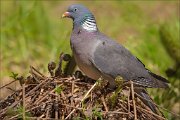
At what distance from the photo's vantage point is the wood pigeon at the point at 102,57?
4297 mm

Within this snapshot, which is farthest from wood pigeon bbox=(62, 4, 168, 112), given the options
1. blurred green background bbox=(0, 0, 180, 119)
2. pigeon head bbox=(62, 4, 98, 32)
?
blurred green background bbox=(0, 0, 180, 119)

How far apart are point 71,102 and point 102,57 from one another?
797 millimetres

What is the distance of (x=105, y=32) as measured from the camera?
27.5ft

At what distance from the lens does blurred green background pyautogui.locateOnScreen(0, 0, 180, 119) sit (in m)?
6.86

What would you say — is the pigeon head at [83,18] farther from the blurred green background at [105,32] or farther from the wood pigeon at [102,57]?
the blurred green background at [105,32]

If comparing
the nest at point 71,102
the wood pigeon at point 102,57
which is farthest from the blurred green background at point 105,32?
the nest at point 71,102

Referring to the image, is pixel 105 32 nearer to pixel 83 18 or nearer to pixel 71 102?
pixel 83 18

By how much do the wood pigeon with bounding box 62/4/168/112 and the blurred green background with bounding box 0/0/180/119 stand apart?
123cm

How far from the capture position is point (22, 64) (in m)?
7.44

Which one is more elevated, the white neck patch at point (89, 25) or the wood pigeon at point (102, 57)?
the white neck patch at point (89, 25)

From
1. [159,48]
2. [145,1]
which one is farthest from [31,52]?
[145,1]

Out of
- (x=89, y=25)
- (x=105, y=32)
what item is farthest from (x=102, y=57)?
(x=105, y=32)

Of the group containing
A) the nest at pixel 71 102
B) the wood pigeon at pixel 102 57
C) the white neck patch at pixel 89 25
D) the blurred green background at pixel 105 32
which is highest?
the blurred green background at pixel 105 32

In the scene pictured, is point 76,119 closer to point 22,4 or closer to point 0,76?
point 0,76
